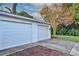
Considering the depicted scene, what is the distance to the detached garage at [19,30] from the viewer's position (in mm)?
4055

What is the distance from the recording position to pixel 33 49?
13.6 ft

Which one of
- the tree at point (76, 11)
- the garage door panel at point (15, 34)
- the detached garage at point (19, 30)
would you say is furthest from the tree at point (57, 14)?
the garage door panel at point (15, 34)

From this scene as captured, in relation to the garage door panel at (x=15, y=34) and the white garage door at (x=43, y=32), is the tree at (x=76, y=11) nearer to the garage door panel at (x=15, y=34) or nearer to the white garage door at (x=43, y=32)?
the white garage door at (x=43, y=32)

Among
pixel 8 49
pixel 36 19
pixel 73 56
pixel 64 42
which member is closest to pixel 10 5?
pixel 36 19

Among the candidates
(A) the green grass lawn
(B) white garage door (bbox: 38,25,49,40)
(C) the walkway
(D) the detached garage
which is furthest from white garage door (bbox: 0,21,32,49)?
(A) the green grass lawn

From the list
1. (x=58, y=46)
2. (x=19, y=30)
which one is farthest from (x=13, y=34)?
(x=58, y=46)

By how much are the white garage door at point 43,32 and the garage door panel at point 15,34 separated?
281 mm

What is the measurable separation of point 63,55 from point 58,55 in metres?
0.13

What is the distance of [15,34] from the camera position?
13.9 feet

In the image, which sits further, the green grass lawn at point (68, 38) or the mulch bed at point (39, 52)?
the green grass lawn at point (68, 38)

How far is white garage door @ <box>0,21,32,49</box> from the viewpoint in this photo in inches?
159

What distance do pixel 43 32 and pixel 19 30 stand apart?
2.32ft

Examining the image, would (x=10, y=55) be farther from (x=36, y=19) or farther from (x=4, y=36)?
(x=36, y=19)

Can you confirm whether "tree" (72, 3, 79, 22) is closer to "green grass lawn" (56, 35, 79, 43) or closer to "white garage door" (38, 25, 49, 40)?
"green grass lawn" (56, 35, 79, 43)
